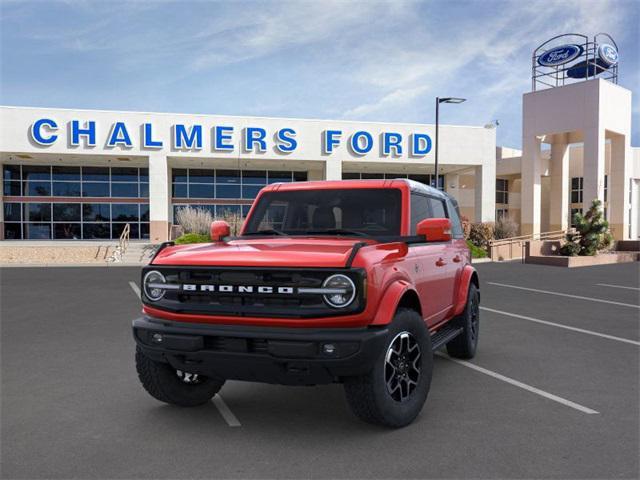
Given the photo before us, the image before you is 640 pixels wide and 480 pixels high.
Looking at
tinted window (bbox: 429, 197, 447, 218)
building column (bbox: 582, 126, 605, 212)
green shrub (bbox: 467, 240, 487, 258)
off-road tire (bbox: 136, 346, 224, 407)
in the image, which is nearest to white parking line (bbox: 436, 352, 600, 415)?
tinted window (bbox: 429, 197, 447, 218)

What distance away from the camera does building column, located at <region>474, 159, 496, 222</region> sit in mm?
35656

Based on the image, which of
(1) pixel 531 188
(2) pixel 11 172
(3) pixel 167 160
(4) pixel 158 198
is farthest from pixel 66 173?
(1) pixel 531 188

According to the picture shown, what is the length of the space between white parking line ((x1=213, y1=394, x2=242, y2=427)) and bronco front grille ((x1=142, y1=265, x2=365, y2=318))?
1041 millimetres

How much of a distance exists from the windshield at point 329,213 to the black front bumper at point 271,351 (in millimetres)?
1463

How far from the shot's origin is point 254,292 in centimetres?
383

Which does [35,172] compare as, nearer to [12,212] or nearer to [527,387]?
[12,212]

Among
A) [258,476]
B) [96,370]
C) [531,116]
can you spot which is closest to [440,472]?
[258,476]

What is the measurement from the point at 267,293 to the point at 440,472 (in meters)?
1.61

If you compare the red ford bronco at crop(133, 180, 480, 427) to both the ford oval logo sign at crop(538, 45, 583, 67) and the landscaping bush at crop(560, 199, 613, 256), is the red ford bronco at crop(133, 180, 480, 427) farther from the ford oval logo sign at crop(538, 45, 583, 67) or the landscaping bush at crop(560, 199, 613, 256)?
the ford oval logo sign at crop(538, 45, 583, 67)

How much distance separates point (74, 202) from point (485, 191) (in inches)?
1045

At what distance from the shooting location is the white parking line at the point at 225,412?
4395 millimetres

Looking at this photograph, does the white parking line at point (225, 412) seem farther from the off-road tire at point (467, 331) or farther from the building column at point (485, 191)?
the building column at point (485, 191)

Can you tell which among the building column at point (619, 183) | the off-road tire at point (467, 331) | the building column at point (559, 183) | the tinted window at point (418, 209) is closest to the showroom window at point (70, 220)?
the building column at point (559, 183)

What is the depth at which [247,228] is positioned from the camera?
5480 mm
